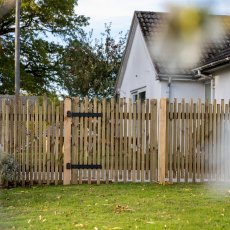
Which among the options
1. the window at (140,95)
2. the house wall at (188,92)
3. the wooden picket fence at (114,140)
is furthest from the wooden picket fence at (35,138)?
the window at (140,95)

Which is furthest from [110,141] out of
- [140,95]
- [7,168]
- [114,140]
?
[140,95]

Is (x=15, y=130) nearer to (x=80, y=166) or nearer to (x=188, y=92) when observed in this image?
(x=80, y=166)

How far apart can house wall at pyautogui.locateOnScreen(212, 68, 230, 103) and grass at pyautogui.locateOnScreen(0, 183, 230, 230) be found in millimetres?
2847

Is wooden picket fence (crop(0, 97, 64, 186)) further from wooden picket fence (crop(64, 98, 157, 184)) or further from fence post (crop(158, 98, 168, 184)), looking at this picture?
fence post (crop(158, 98, 168, 184))

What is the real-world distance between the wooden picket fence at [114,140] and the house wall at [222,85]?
4.25 feet

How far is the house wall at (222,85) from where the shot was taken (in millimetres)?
11234

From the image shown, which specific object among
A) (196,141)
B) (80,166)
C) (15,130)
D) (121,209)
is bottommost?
(121,209)

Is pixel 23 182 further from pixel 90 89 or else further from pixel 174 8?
pixel 174 8

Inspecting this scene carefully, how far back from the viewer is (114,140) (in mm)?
9977

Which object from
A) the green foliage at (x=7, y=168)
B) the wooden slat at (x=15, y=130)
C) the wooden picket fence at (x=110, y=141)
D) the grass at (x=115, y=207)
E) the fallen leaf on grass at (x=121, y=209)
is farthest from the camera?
the wooden picket fence at (x=110, y=141)

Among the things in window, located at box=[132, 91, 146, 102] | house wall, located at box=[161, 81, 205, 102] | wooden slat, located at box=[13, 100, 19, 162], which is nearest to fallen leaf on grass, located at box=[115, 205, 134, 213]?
wooden slat, located at box=[13, 100, 19, 162]

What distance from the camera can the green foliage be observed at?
9.12m

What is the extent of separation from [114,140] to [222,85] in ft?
10.2

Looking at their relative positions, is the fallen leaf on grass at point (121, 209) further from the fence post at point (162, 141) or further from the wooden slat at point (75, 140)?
the fence post at point (162, 141)
